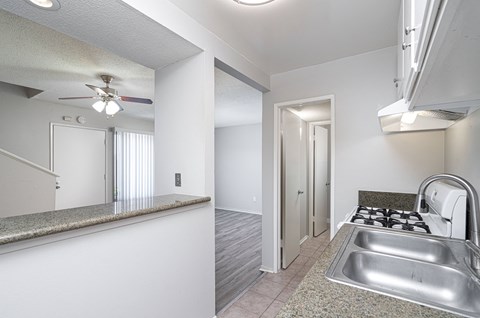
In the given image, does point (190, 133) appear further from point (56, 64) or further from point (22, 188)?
point (22, 188)

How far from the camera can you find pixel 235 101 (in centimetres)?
378

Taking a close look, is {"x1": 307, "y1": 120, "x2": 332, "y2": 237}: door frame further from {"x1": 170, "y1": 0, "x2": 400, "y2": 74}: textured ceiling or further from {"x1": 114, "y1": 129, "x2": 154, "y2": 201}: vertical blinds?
{"x1": 114, "y1": 129, "x2": 154, "y2": 201}: vertical blinds

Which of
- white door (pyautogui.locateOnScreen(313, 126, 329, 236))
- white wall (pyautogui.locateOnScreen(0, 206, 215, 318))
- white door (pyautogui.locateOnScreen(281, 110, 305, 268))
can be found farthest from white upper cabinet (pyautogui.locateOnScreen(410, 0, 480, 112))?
white door (pyautogui.locateOnScreen(313, 126, 329, 236))

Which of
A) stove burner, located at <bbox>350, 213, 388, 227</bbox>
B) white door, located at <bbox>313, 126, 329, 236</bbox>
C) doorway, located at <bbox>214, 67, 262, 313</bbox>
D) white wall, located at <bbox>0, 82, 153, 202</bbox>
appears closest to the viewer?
stove burner, located at <bbox>350, 213, 388, 227</bbox>

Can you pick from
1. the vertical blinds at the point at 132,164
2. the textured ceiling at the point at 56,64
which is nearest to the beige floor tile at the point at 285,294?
the textured ceiling at the point at 56,64

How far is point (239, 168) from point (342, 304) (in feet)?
17.5

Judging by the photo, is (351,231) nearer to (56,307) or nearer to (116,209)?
(116,209)

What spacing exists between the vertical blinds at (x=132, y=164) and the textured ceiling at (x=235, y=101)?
1873 millimetres

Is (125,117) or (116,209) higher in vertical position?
(125,117)

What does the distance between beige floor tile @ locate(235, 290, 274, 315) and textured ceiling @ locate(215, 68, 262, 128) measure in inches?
91.8

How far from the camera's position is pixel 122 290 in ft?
3.89

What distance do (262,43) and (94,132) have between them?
404 centimetres

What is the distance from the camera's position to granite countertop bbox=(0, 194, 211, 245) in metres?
0.84

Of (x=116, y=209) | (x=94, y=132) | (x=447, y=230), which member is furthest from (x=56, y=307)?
(x=94, y=132)
